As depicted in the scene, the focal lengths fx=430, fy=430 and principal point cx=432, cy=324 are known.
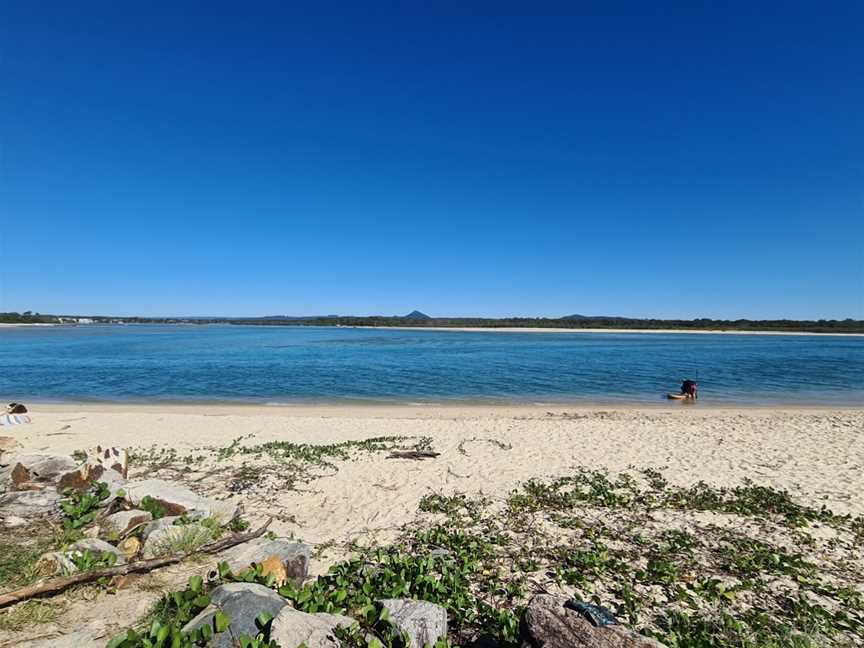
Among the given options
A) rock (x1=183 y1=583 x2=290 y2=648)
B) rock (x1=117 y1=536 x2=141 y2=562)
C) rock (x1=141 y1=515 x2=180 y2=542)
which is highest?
rock (x1=183 y1=583 x2=290 y2=648)

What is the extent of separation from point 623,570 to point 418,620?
316 centimetres

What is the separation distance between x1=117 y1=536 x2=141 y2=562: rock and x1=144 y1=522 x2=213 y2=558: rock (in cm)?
18

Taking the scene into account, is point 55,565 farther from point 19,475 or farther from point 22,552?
point 19,475

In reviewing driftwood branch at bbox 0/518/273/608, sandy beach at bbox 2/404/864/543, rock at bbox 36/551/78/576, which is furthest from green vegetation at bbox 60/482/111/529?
sandy beach at bbox 2/404/864/543

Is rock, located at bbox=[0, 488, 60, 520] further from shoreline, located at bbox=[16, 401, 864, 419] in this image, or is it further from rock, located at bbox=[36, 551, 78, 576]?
shoreline, located at bbox=[16, 401, 864, 419]

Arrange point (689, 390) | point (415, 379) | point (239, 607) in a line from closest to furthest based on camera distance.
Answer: point (239, 607)
point (689, 390)
point (415, 379)

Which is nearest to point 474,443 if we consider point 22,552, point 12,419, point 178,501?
point 178,501

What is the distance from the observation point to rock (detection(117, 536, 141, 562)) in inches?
203

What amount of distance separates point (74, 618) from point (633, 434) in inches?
545

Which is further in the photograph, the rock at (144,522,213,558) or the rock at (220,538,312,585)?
the rock at (144,522,213,558)

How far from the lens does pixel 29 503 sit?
20.7 ft

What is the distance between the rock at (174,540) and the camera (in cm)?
511

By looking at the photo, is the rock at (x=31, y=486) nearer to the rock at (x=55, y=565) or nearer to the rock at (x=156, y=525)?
the rock at (x=156, y=525)

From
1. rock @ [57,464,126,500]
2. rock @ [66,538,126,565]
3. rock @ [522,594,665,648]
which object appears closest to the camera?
rock @ [522,594,665,648]
